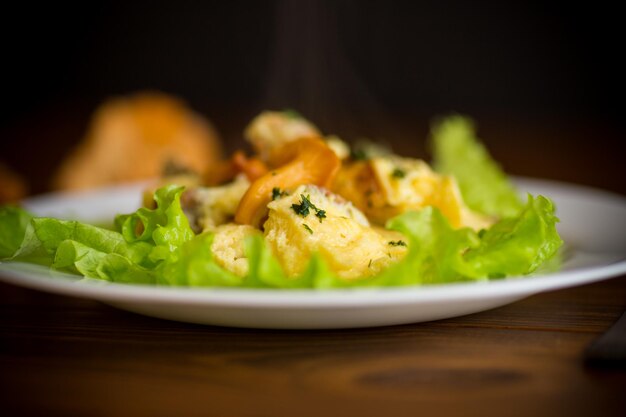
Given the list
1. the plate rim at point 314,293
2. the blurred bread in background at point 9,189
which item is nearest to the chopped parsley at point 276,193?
the plate rim at point 314,293

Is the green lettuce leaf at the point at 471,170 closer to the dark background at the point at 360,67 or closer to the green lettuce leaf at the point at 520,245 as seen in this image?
the green lettuce leaf at the point at 520,245

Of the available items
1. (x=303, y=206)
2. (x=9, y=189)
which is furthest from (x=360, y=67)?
(x=303, y=206)

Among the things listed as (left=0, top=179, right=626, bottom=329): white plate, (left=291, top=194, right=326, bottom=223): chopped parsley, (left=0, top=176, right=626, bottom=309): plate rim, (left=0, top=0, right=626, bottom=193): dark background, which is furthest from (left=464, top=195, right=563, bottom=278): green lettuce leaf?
(left=0, top=0, right=626, bottom=193): dark background

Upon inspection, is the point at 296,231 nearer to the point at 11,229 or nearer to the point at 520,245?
the point at 520,245

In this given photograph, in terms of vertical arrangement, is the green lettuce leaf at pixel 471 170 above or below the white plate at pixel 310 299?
above

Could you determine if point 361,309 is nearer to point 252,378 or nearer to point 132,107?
point 252,378
